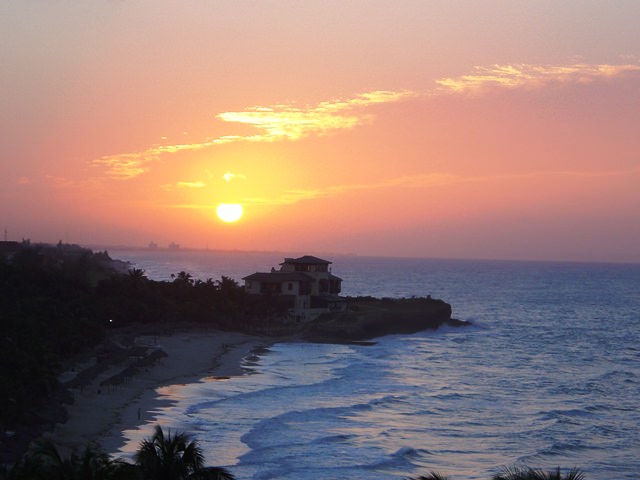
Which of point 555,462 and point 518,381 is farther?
point 518,381

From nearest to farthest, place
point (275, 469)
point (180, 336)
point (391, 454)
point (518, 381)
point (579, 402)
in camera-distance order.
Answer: point (275, 469)
point (391, 454)
point (579, 402)
point (518, 381)
point (180, 336)

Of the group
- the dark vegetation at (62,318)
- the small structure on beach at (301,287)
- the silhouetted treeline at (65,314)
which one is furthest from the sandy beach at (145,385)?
A: the small structure on beach at (301,287)

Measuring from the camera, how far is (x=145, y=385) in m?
53.2

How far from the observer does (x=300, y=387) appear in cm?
5622

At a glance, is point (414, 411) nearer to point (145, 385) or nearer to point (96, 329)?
point (145, 385)

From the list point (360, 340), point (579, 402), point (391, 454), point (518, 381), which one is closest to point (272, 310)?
point (360, 340)

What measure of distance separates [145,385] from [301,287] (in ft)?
137

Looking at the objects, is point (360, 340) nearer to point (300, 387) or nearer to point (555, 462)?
point (300, 387)

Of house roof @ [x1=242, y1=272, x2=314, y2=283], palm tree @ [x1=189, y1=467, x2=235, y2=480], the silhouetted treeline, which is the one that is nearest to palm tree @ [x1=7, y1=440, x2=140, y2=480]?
palm tree @ [x1=189, y1=467, x2=235, y2=480]

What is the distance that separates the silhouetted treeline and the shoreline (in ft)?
6.17

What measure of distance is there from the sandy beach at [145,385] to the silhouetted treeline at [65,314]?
1861mm

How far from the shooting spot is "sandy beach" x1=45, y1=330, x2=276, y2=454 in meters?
38.2

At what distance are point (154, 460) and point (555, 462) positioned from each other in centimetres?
2337

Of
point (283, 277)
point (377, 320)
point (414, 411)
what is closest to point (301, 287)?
point (283, 277)
